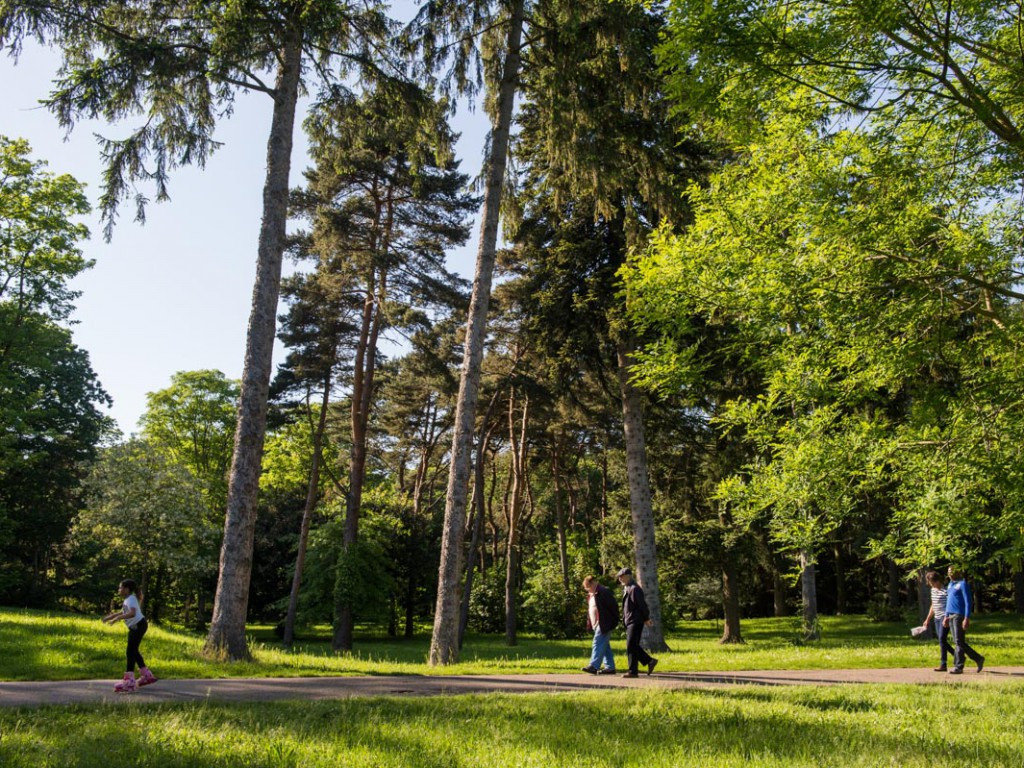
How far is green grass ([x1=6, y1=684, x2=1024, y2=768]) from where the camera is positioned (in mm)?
4898

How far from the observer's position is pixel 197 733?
5.52 m

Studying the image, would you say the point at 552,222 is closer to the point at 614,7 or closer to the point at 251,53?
the point at 614,7

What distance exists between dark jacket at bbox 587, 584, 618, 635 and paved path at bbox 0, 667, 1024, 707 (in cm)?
77

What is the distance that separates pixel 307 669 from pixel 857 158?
1068 centimetres

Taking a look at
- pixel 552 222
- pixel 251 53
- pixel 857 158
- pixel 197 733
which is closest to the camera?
pixel 197 733

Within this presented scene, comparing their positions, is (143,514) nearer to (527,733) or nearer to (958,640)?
(527,733)

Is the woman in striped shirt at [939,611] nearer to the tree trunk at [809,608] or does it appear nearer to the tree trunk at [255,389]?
the tree trunk at [809,608]

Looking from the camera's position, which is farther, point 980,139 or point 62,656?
point 62,656

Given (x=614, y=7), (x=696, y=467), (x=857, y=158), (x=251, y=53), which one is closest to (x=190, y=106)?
(x=251, y=53)

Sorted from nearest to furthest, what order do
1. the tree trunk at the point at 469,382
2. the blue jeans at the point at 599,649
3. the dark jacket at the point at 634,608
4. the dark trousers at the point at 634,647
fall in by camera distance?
1. the dark trousers at the point at 634,647
2. the dark jacket at the point at 634,608
3. the blue jeans at the point at 599,649
4. the tree trunk at the point at 469,382

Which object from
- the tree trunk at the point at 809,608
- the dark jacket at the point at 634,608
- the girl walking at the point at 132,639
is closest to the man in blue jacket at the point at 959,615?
the dark jacket at the point at 634,608

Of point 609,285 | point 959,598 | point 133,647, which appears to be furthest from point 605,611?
point 609,285

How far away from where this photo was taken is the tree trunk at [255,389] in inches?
444

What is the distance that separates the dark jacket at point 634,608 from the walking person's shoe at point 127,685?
7.01 meters
